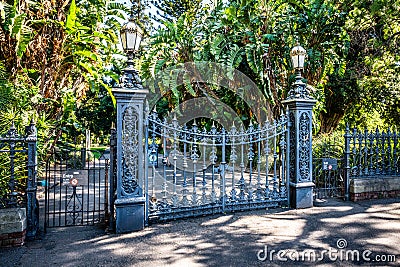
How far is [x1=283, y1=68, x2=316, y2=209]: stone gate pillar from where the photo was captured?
5.48 meters

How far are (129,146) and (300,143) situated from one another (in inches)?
127

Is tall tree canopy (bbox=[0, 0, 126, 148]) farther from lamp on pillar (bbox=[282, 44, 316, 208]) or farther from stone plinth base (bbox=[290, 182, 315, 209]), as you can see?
stone plinth base (bbox=[290, 182, 315, 209])

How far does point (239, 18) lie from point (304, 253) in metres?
6.76

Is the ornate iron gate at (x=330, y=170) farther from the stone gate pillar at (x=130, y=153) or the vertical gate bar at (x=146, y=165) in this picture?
the stone gate pillar at (x=130, y=153)

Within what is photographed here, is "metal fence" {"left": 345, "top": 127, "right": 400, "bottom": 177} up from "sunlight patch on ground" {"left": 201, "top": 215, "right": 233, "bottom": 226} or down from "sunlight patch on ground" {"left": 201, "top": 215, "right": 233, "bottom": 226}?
up

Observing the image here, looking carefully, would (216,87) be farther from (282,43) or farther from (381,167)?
(381,167)

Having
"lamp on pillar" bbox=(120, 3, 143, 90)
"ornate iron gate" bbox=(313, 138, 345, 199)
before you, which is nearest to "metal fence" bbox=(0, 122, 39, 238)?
"lamp on pillar" bbox=(120, 3, 143, 90)

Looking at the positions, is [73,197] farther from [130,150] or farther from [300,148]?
[300,148]

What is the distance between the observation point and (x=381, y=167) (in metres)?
6.56

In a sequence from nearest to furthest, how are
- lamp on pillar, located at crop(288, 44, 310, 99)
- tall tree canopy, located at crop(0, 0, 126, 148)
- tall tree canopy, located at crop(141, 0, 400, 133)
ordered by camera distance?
tall tree canopy, located at crop(0, 0, 126, 148), lamp on pillar, located at crop(288, 44, 310, 99), tall tree canopy, located at crop(141, 0, 400, 133)

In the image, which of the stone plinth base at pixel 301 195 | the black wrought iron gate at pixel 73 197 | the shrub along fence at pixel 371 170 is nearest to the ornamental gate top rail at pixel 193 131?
the black wrought iron gate at pixel 73 197

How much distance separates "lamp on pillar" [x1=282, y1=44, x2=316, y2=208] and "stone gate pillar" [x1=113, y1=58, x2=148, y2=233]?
114 inches

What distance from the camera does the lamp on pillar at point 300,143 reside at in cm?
548

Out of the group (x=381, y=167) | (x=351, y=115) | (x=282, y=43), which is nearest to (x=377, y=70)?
(x=351, y=115)
